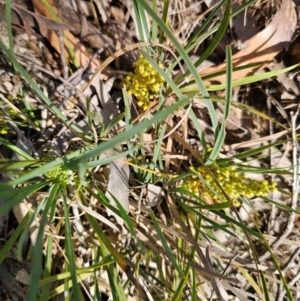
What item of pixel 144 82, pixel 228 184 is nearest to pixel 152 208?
pixel 228 184

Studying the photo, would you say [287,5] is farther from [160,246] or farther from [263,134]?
[160,246]

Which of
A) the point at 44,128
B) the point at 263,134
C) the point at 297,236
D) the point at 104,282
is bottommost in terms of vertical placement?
the point at 297,236

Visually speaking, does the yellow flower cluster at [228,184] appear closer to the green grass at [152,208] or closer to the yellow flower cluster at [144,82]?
the green grass at [152,208]

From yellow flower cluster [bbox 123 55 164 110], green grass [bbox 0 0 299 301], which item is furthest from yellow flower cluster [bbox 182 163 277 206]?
yellow flower cluster [bbox 123 55 164 110]

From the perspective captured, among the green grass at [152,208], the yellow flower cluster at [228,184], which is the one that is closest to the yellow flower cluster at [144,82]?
the green grass at [152,208]

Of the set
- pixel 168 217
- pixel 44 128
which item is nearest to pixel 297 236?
pixel 168 217

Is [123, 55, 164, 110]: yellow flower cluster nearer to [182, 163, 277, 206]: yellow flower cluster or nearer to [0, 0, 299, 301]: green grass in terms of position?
[0, 0, 299, 301]: green grass

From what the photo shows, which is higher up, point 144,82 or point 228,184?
point 144,82

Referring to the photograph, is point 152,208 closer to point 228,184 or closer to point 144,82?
point 228,184
